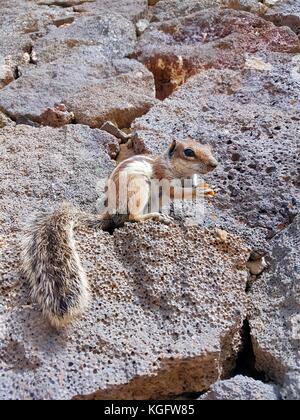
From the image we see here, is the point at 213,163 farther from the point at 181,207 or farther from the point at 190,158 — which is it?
the point at 181,207

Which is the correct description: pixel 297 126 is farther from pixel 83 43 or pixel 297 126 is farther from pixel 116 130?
pixel 83 43

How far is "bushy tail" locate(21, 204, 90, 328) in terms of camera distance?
227 cm

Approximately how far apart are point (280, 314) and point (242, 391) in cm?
37

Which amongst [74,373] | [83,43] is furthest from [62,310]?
[83,43]

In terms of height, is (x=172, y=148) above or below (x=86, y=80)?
above

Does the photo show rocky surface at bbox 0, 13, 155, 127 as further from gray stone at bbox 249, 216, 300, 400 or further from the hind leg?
gray stone at bbox 249, 216, 300, 400

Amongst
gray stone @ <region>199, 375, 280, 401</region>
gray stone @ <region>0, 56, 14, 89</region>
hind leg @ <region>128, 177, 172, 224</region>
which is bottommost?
gray stone @ <region>0, 56, 14, 89</region>

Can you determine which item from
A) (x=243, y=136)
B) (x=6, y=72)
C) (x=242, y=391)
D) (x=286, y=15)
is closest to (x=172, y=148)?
(x=243, y=136)

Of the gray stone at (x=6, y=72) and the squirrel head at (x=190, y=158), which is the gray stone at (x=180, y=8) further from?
the squirrel head at (x=190, y=158)

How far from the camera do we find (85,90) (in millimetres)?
3814

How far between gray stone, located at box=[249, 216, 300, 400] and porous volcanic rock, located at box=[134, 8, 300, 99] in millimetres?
1600

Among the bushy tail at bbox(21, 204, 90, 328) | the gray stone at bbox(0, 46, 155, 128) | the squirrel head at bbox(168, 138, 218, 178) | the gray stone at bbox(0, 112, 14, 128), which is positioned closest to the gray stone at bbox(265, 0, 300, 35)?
the gray stone at bbox(0, 46, 155, 128)

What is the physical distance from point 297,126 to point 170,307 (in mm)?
1367

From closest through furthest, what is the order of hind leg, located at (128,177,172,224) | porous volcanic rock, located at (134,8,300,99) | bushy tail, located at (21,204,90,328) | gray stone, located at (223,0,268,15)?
bushy tail, located at (21,204,90,328) < hind leg, located at (128,177,172,224) < porous volcanic rock, located at (134,8,300,99) < gray stone, located at (223,0,268,15)
